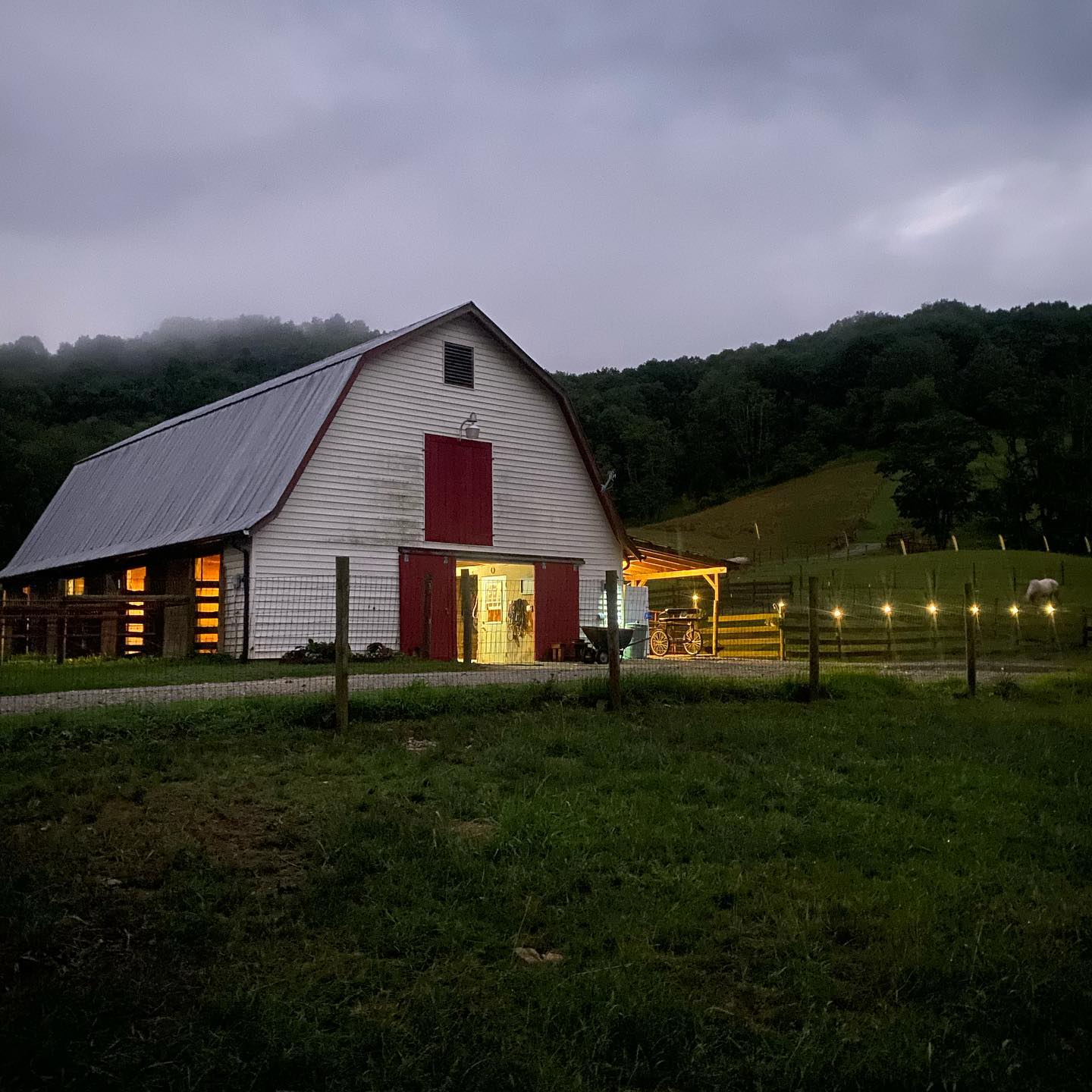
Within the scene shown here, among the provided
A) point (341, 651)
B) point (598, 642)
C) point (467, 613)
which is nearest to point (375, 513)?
point (598, 642)

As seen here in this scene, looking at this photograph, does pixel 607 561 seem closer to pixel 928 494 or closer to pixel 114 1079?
pixel 114 1079

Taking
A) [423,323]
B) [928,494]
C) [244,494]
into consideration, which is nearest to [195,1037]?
[244,494]

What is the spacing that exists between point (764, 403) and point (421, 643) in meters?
91.7

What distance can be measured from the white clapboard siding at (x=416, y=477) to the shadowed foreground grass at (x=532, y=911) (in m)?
10.4

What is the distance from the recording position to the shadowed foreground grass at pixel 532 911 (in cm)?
383

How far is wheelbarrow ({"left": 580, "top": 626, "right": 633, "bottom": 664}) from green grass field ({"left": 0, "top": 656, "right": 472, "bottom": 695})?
3.17 m

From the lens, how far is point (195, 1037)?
376cm

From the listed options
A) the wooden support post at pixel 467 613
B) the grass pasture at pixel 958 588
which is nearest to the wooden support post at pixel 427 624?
the wooden support post at pixel 467 613

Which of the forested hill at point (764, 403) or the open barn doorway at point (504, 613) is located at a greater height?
the forested hill at point (764, 403)

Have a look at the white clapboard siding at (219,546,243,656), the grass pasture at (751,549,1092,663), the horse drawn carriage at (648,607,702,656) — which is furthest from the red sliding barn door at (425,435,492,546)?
the grass pasture at (751,549,1092,663)

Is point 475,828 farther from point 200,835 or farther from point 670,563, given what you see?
point 670,563

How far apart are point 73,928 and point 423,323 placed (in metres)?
17.2

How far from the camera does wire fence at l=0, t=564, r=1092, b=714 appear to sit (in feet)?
42.4

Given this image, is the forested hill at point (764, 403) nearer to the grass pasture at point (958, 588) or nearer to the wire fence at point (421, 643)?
the grass pasture at point (958, 588)
